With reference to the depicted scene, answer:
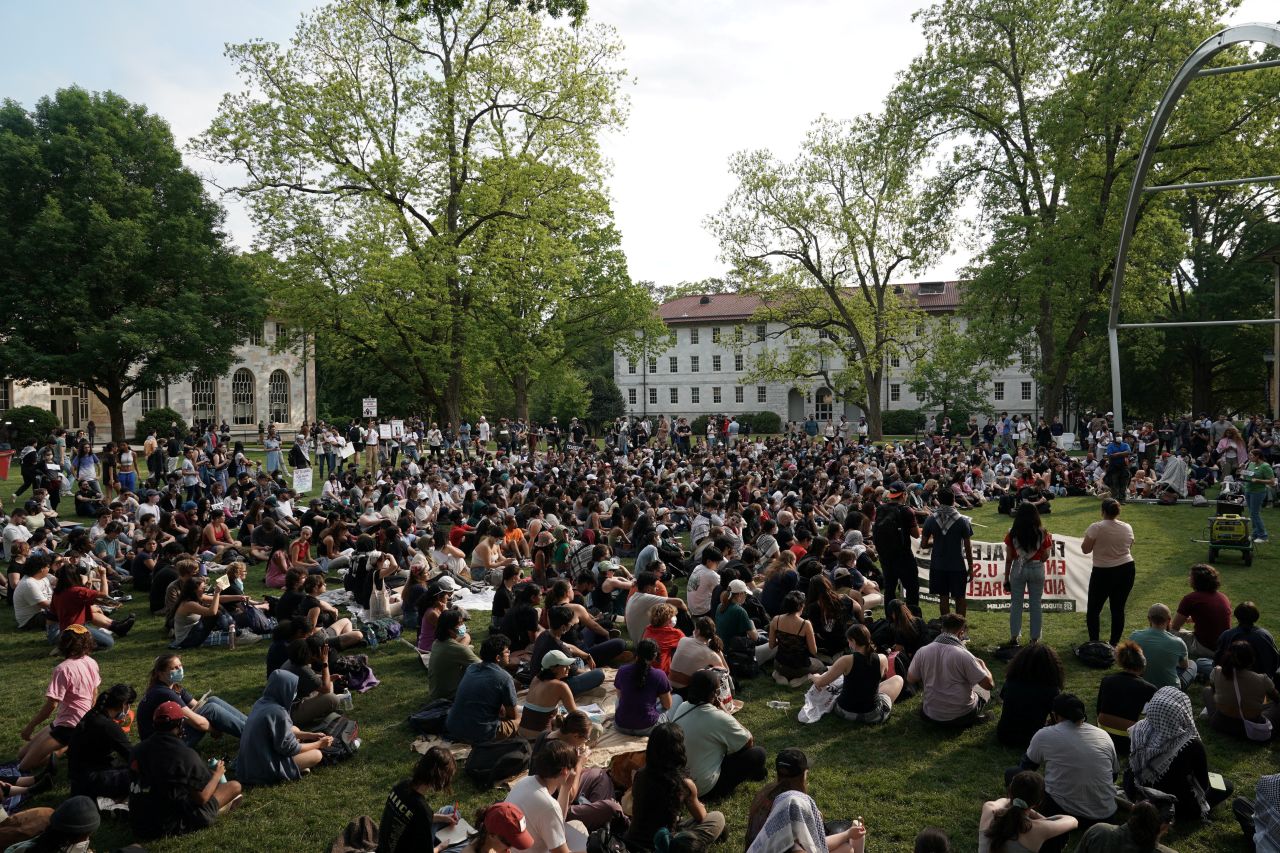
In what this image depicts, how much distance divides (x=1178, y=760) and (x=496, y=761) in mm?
4800

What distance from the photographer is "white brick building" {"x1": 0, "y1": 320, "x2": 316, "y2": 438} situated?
4481cm

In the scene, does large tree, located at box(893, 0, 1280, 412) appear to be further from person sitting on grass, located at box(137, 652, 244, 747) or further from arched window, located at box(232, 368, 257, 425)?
arched window, located at box(232, 368, 257, 425)

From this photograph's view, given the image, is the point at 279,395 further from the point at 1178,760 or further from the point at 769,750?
the point at 1178,760

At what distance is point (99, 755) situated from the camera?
20.0ft

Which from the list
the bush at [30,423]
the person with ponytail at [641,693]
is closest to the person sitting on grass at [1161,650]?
the person with ponytail at [641,693]

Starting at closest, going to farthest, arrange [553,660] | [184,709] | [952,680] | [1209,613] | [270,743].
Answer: [184,709]
[270,743]
[553,660]
[952,680]
[1209,613]

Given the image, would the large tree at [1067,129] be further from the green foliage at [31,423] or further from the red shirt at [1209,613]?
the green foliage at [31,423]

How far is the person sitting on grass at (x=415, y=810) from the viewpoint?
4.74m

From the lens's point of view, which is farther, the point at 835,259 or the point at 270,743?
the point at 835,259

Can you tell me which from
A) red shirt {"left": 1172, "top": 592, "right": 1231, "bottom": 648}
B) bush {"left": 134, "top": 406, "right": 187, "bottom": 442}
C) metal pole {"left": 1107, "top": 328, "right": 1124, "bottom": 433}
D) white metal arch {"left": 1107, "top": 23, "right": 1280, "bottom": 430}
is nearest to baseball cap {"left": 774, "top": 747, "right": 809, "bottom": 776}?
red shirt {"left": 1172, "top": 592, "right": 1231, "bottom": 648}

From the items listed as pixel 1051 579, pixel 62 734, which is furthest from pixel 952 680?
pixel 62 734

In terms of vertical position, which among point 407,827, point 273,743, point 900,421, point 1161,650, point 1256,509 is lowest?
point 273,743

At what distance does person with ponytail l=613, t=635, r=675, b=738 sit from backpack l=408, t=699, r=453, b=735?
157 centimetres

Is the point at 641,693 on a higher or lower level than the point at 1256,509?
lower
